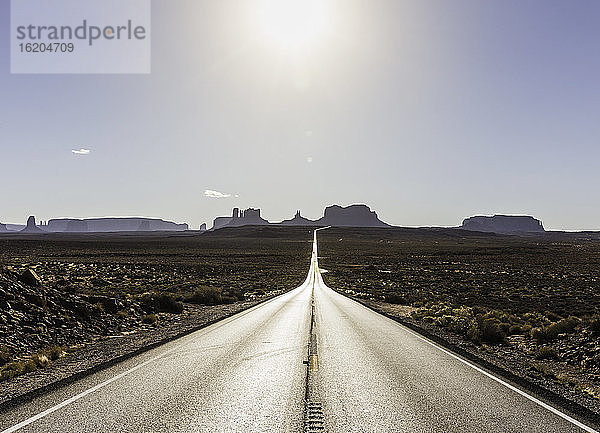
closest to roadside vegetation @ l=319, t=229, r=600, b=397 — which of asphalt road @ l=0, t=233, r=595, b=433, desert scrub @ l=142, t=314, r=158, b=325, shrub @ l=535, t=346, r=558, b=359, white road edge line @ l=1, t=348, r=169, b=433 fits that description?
shrub @ l=535, t=346, r=558, b=359

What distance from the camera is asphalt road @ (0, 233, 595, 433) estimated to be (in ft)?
24.5

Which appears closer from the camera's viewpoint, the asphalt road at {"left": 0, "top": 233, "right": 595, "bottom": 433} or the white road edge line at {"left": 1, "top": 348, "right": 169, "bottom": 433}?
the white road edge line at {"left": 1, "top": 348, "right": 169, "bottom": 433}

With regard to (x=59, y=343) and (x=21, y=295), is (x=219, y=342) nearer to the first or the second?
(x=59, y=343)

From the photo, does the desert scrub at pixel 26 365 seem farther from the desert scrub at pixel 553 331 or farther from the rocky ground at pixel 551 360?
the desert scrub at pixel 553 331

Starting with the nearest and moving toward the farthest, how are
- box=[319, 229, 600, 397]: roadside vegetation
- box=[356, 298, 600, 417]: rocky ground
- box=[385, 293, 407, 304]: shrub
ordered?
box=[356, 298, 600, 417]: rocky ground, box=[319, 229, 600, 397]: roadside vegetation, box=[385, 293, 407, 304]: shrub

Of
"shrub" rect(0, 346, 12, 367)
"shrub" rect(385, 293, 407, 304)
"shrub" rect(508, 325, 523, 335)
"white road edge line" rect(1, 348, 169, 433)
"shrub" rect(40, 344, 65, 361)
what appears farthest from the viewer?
"shrub" rect(385, 293, 407, 304)

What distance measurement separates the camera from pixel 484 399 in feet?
29.9

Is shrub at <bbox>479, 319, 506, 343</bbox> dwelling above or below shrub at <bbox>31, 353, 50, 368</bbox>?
below

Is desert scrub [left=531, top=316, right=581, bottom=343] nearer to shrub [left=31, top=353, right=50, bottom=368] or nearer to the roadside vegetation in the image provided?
the roadside vegetation

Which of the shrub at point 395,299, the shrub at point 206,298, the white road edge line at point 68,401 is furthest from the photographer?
the shrub at point 395,299

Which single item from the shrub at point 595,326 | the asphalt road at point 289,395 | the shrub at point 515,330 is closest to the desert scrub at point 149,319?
the asphalt road at point 289,395

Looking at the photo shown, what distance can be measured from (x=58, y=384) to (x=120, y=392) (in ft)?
5.30

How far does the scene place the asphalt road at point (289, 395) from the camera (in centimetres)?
748

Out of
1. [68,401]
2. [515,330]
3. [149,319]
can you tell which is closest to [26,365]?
[68,401]
